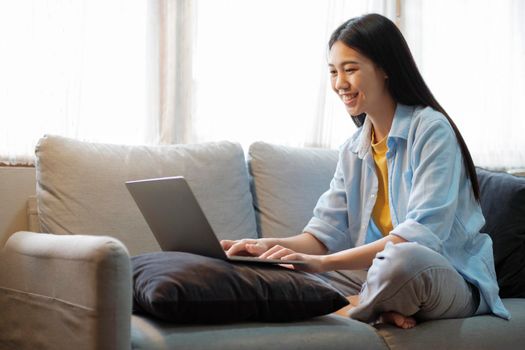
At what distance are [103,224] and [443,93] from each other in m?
1.67

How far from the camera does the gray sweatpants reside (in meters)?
1.66

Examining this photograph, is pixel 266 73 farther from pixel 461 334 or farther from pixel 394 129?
→ pixel 461 334

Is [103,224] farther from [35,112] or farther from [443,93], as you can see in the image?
[443,93]

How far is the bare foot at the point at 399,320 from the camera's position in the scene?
1.72 m

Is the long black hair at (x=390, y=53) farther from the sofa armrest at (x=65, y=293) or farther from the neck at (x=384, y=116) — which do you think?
the sofa armrest at (x=65, y=293)

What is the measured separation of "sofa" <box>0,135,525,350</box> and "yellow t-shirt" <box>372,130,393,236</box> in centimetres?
38

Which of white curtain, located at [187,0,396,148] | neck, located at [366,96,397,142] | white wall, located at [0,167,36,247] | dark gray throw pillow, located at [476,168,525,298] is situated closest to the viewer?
neck, located at [366,96,397,142]

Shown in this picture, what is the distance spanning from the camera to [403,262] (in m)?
1.65

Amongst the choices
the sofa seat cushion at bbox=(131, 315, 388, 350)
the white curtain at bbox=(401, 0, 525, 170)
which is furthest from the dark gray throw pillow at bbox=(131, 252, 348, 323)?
the white curtain at bbox=(401, 0, 525, 170)

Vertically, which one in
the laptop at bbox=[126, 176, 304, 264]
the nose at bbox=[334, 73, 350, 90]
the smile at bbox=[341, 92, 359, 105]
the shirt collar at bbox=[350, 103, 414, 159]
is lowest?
the laptop at bbox=[126, 176, 304, 264]

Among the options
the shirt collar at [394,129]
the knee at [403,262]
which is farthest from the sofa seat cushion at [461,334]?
the shirt collar at [394,129]

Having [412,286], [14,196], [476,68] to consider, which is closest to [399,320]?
[412,286]

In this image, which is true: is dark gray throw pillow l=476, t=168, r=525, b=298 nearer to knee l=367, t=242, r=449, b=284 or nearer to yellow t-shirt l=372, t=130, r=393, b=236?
yellow t-shirt l=372, t=130, r=393, b=236

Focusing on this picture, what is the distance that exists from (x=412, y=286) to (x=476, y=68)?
72.8 inches
